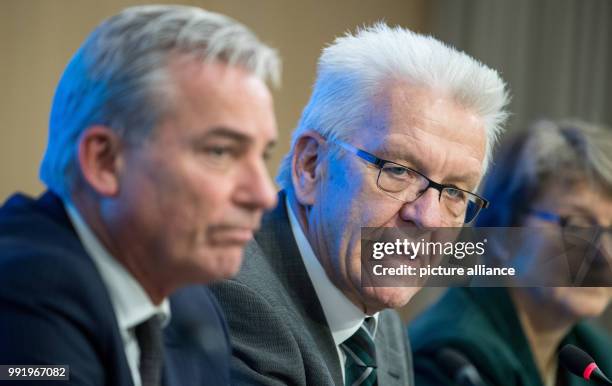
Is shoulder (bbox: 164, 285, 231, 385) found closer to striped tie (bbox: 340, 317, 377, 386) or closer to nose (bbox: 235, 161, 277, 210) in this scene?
nose (bbox: 235, 161, 277, 210)

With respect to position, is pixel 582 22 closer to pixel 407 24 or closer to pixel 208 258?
pixel 407 24

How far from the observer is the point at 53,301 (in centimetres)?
104

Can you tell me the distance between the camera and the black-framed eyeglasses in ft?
6.08

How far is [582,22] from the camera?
4863 mm

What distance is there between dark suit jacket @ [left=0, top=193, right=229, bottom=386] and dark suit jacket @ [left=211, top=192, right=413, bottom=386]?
558mm

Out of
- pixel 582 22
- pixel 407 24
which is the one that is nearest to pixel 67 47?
pixel 407 24

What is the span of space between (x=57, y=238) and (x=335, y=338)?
2.95 ft

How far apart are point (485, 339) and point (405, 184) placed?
1.88ft

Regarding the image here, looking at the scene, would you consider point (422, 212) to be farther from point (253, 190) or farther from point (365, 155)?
point (253, 190)

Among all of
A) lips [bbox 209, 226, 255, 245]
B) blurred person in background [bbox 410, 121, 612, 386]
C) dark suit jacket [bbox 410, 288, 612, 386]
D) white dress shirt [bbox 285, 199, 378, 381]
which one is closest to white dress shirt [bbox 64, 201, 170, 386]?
lips [bbox 209, 226, 255, 245]

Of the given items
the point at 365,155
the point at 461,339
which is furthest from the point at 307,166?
the point at 461,339

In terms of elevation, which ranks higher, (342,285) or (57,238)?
(57,238)

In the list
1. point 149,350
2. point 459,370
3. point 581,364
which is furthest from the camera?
point 581,364

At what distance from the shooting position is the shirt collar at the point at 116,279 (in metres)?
1.12
